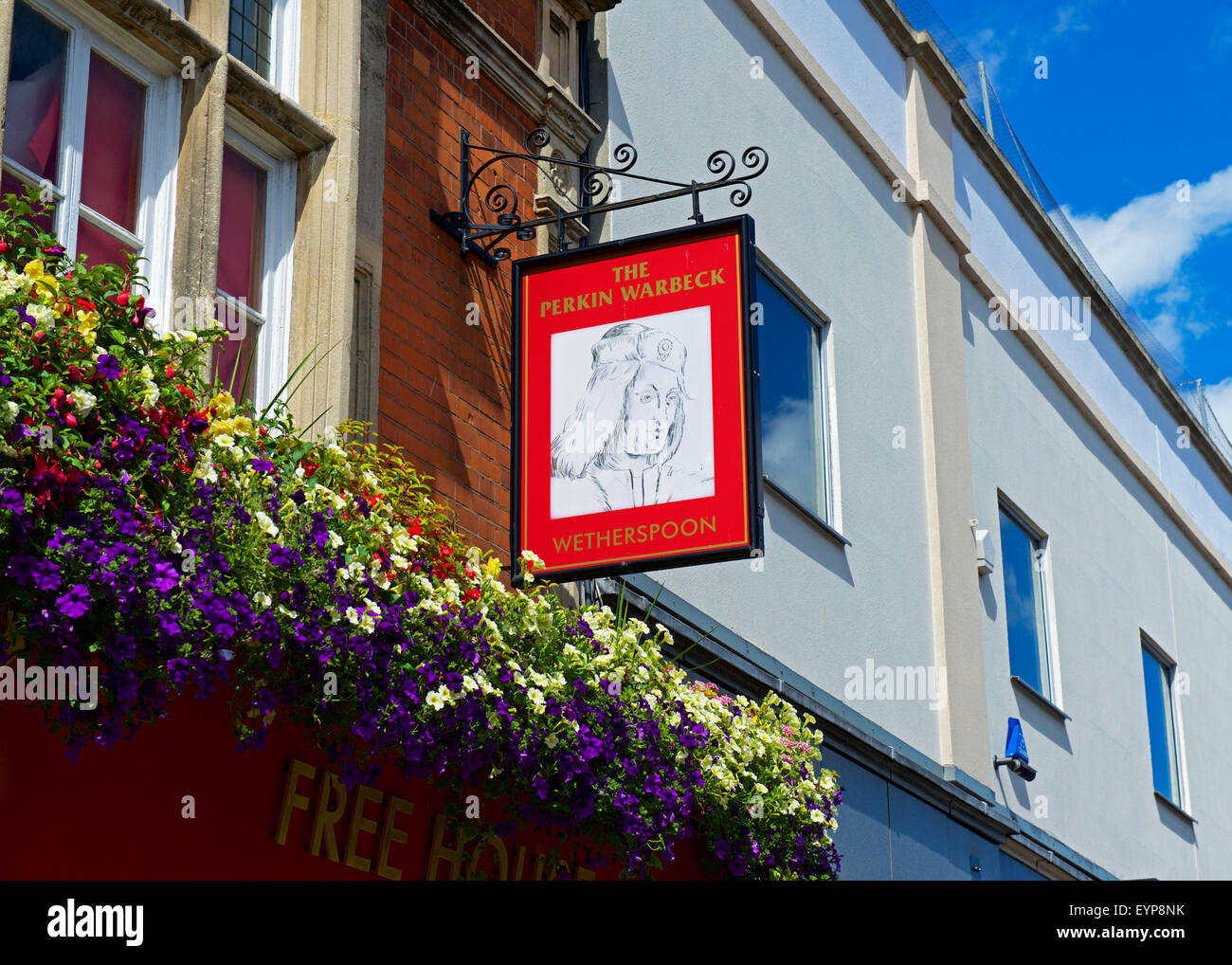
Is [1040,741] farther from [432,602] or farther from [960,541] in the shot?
[432,602]

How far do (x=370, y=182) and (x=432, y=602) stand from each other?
2.63 metres

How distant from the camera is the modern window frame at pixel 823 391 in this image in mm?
12461

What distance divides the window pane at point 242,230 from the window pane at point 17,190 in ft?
3.41

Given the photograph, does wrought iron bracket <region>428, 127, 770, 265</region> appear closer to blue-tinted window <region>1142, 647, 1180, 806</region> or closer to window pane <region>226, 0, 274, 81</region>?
window pane <region>226, 0, 274, 81</region>

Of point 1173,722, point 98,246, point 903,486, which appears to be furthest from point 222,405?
point 1173,722

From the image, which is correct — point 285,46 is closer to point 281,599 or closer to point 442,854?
point 281,599

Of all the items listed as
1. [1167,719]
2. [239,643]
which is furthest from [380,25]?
[1167,719]

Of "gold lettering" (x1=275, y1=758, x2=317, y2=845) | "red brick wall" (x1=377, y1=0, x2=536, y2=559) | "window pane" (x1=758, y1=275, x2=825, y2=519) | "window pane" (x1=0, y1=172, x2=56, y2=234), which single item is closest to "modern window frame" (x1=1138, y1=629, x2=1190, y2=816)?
"window pane" (x1=758, y1=275, x2=825, y2=519)

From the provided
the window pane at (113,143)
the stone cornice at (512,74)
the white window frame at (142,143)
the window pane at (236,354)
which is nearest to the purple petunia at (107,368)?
the white window frame at (142,143)

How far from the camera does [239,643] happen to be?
5.88m

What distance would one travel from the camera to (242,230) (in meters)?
7.82

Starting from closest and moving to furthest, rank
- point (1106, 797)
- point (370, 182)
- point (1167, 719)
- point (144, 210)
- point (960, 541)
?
point (144, 210) → point (370, 182) → point (960, 541) → point (1106, 797) → point (1167, 719)

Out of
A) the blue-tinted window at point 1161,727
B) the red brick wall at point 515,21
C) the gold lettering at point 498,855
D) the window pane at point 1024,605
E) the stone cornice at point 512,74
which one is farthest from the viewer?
the blue-tinted window at point 1161,727

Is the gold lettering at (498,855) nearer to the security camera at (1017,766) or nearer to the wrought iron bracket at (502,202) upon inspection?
the wrought iron bracket at (502,202)
